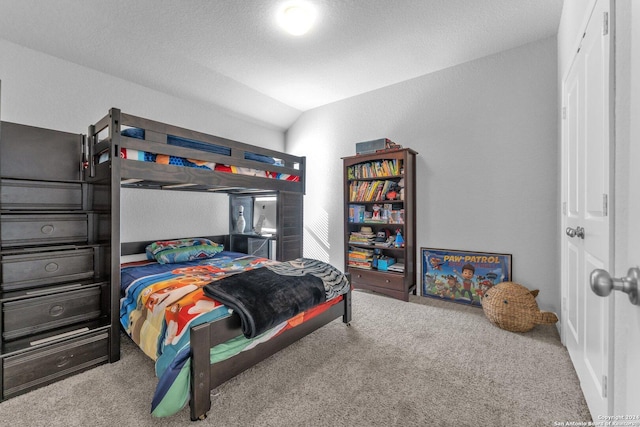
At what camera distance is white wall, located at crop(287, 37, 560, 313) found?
2623mm

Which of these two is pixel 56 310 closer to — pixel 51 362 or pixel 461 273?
pixel 51 362

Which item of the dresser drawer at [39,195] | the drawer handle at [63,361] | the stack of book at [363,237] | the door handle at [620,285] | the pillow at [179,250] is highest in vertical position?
the dresser drawer at [39,195]

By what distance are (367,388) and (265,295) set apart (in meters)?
0.83

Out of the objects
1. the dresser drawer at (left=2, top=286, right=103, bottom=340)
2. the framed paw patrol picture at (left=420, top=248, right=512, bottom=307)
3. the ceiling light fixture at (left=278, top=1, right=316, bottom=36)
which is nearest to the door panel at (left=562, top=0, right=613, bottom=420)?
the framed paw patrol picture at (left=420, top=248, right=512, bottom=307)

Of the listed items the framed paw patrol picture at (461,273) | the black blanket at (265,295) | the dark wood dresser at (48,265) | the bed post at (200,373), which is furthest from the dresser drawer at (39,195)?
the framed paw patrol picture at (461,273)

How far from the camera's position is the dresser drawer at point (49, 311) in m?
1.67

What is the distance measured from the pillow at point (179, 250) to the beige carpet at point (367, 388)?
0.87 metres

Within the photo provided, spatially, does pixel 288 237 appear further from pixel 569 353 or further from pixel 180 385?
pixel 569 353

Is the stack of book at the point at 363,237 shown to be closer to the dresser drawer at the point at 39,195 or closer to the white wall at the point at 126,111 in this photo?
the white wall at the point at 126,111

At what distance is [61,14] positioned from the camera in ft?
7.03

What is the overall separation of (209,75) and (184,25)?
0.80 meters

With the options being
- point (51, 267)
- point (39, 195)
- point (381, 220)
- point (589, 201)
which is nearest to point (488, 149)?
point (381, 220)

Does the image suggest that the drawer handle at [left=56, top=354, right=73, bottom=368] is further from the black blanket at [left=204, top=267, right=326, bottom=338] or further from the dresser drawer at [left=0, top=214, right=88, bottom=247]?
the black blanket at [left=204, top=267, right=326, bottom=338]

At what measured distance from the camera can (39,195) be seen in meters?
2.08
